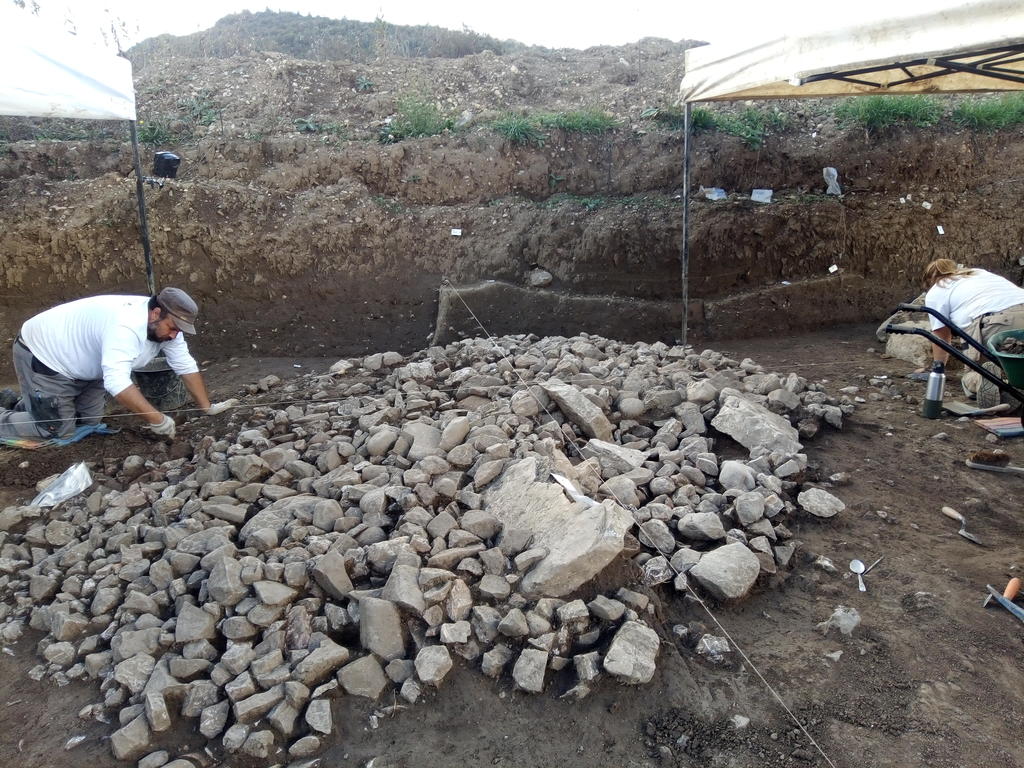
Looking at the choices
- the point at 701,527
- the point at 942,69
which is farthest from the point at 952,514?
the point at 942,69

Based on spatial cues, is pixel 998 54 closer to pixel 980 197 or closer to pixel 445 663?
pixel 980 197

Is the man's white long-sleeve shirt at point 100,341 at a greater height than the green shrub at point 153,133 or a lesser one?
lesser

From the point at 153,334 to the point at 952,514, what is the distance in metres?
4.23

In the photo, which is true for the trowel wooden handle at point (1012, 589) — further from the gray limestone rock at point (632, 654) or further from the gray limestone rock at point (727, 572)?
the gray limestone rock at point (632, 654)

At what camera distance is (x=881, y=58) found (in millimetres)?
3023

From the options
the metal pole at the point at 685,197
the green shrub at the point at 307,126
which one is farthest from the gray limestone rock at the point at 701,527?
the green shrub at the point at 307,126

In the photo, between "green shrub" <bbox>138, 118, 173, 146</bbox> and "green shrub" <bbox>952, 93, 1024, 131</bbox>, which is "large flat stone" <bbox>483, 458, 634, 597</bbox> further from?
"green shrub" <bbox>952, 93, 1024, 131</bbox>

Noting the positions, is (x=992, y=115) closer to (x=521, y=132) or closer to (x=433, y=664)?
(x=521, y=132)

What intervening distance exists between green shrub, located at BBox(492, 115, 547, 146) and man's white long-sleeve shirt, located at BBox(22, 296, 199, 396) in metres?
4.50

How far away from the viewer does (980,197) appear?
7059 millimetres

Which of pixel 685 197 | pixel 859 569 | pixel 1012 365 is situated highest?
pixel 685 197

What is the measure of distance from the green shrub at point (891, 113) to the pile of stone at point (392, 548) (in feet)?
15.0

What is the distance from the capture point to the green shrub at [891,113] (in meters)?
7.23

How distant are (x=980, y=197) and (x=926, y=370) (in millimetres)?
2878
